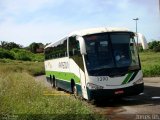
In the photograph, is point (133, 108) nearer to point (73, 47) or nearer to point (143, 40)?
point (143, 40)

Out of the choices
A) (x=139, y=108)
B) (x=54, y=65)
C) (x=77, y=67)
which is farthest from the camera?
(x=54, y=65)

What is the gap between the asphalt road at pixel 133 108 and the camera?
43.7 feet

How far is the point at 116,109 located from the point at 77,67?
356cm

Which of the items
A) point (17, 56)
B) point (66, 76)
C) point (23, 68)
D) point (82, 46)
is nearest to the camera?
point (82, 46)

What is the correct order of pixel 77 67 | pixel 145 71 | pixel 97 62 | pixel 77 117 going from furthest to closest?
pixel 145 71 < pixel 77 67 < pixel 97 62 < pixel 77 117

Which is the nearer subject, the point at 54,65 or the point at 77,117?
the point at 77,117

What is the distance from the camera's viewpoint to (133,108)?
50.1ft

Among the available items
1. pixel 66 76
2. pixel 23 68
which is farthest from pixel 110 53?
pixel 23 68

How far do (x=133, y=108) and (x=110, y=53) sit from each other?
104 inches

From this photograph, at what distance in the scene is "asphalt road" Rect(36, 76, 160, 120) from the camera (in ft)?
43.7

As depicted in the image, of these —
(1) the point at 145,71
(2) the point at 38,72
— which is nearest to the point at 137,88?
(1) the point at 145,71

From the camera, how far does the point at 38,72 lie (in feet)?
191

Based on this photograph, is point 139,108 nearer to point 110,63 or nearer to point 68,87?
point 110,63

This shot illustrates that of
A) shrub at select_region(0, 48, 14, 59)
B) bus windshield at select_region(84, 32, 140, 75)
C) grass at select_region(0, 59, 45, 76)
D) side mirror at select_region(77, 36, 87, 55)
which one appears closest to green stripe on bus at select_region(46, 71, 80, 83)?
bus windshield at select_region(84, 32, 140, 75)
